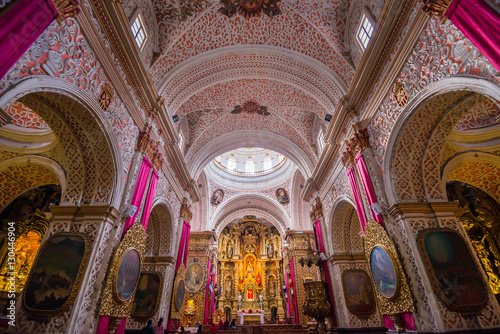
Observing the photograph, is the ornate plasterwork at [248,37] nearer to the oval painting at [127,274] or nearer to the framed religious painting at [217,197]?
the oval painting at [127,274]

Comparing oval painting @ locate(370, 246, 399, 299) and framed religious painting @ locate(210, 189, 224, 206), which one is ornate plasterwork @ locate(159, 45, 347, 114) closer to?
oval painting @ locate(370, 246, 399, 299)

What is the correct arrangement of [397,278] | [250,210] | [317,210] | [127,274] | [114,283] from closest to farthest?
[397,278] → [114,283] → [127,274] → [317,210] → [250,210]

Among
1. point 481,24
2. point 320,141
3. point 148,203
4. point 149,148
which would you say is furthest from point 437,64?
point 148,203

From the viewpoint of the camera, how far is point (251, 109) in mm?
12391

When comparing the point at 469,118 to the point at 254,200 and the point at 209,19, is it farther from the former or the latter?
the point at 254,200

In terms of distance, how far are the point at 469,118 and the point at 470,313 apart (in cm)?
583

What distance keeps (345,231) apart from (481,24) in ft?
27.7

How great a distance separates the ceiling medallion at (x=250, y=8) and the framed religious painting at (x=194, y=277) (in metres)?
16.4

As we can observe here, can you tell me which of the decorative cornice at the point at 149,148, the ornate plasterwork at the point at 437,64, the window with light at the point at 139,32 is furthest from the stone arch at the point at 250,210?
the ornate plasterwork at the point at 437,64

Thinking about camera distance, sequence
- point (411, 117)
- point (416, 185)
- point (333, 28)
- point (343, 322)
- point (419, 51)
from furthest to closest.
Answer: point (343, 322) < point (333, 28) < point (416, 185) < point (411, 117) < point (419, 51)

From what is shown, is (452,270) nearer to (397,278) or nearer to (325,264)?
Result: (397,278)

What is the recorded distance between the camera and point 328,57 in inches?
335

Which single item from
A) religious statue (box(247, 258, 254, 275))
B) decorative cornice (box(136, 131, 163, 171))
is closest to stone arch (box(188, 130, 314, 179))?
Result: decorative cornice (box(136, 131, 163, 171))

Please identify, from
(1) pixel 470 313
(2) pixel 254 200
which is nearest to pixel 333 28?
(1) pixel 470 313
